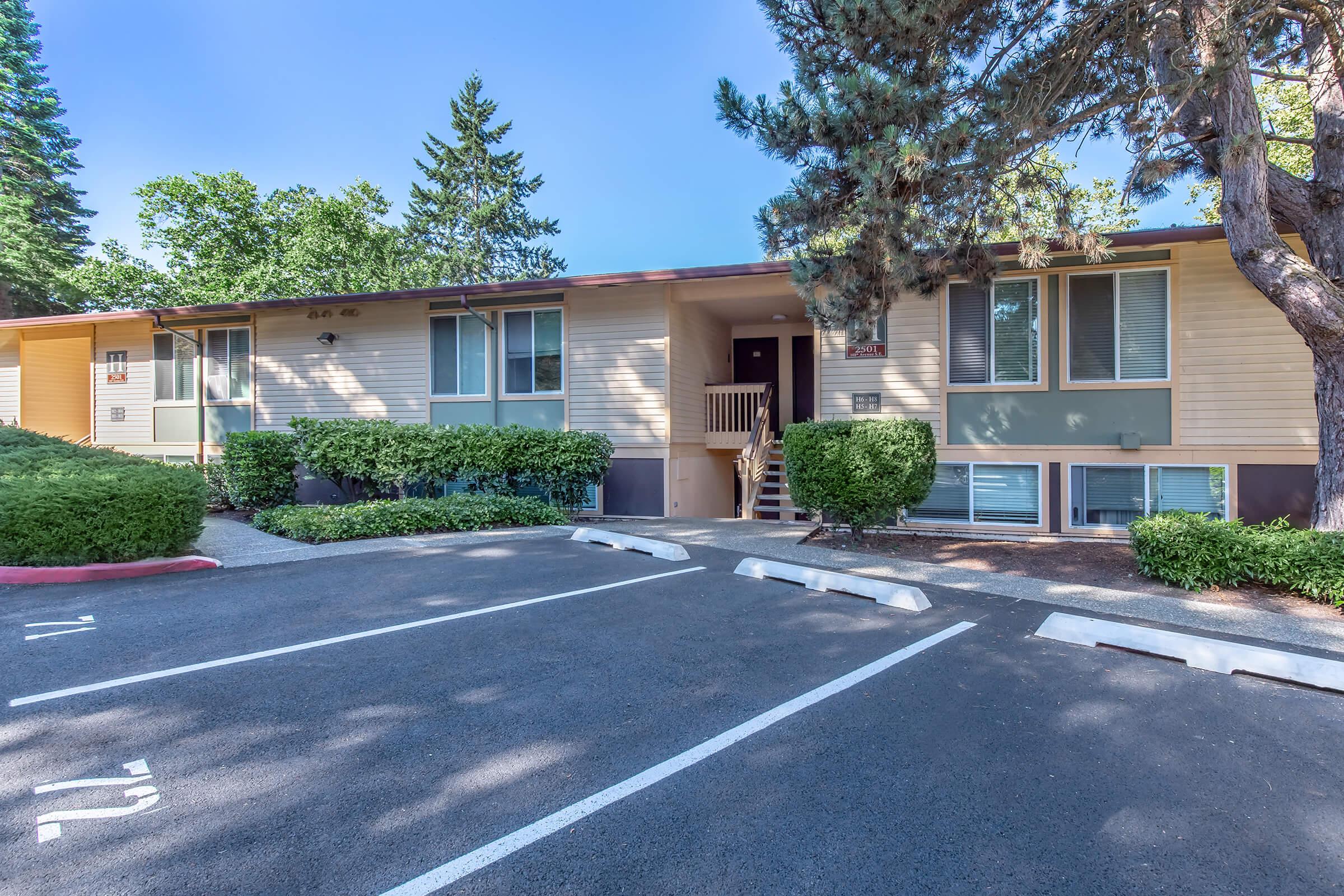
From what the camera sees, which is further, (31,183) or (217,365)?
(31,183)

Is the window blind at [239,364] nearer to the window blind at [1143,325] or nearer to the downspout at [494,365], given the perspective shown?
the downspout at [494,365]

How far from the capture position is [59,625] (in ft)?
14.9

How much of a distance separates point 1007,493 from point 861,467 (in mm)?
3119

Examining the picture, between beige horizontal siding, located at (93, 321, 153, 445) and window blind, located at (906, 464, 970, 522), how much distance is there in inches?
609

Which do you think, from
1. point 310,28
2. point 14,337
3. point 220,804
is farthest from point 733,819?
point 310,28

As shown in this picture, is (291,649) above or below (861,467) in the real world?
below

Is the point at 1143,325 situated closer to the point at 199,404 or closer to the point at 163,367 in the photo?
the point at 199,404

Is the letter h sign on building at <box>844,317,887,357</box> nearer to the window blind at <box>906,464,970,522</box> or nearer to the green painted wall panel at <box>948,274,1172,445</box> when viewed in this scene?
the green painted wall panel at <box>948,274,1172,445</box>

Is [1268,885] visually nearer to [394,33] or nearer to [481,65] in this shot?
[394,33]

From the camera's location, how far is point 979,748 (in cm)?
285

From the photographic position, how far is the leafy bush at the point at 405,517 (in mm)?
8156

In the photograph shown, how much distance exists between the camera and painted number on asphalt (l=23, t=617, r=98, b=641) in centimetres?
429

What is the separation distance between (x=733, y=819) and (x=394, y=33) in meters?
25.7

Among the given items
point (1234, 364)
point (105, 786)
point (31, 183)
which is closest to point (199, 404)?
point (105, 786)
